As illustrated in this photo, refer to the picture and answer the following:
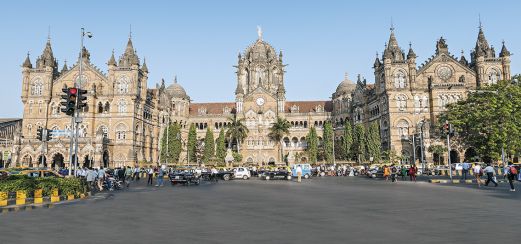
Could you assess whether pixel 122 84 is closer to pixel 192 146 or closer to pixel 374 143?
pixel 192 146

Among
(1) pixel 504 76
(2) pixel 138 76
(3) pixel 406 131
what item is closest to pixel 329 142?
(3) pixel 406 131

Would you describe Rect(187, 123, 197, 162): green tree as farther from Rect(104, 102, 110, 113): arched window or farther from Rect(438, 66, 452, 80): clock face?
Rect(438, 66, 452, 80): clock face

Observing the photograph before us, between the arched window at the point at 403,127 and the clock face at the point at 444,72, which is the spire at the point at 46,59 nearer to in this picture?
the arched window at the point at 403,127

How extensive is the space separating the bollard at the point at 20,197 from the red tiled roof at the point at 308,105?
254 feet

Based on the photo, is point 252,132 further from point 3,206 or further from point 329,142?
point 3,206

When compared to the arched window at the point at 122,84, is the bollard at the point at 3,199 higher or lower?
lower

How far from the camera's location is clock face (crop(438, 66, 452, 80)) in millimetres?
68250

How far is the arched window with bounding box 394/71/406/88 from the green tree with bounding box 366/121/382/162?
25.9ft

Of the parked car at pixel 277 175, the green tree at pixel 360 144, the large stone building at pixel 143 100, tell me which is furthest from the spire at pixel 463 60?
the parked car at pixel 277 175

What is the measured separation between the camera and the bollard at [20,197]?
17656 mm

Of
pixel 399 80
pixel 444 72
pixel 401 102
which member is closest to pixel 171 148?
pixel 401 102

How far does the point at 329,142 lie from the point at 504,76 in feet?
103

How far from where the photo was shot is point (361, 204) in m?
17.0

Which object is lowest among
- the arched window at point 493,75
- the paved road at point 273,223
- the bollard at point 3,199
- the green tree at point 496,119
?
the paved road at point 273,223
